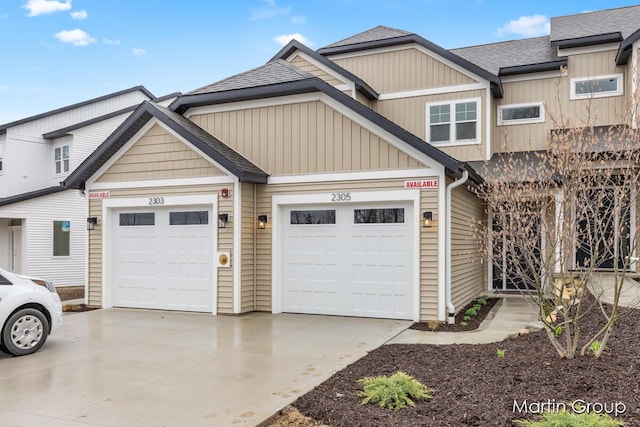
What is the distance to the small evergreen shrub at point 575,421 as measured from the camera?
3625mm

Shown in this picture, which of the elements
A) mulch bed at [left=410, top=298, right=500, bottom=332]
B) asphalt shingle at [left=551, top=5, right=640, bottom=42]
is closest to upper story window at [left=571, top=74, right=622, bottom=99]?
asphalt shingle at [left=551, top=5, right=640, bottom=42]

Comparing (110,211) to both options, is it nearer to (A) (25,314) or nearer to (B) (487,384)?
(A) (25,314)

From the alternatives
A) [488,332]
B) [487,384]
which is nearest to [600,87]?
[488,332]

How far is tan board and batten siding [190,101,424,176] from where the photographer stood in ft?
31.8

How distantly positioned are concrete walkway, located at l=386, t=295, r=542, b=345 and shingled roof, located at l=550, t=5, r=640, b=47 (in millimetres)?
8633

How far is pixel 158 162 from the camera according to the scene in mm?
10898

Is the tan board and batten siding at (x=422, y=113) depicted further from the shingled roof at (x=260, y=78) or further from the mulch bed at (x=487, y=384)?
the mulch bed at (x=487, y=384)

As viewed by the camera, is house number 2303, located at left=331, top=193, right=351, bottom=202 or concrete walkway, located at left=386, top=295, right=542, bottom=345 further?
house number 2303, located at left=331, top=193, right=351, bottom=202

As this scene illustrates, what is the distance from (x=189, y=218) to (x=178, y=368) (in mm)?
5014

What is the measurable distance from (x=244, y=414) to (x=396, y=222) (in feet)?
18.8

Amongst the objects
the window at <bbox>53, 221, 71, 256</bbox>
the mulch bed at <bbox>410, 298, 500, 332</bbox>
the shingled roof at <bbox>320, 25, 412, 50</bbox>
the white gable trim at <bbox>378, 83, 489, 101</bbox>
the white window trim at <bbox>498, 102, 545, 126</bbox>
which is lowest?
the mulch bed at <bbox>410, 298, 500, 332</bbox>

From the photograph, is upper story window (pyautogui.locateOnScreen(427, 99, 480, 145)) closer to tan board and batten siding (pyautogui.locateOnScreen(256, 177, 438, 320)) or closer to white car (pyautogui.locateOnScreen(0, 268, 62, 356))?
tan board and batten siding (pyautogui.locateOnScreen(256, 177, 438, 320))

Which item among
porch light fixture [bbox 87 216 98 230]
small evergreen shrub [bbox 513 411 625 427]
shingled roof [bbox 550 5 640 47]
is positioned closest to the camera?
small evergreen shrub [bbox 513 411 625 427]

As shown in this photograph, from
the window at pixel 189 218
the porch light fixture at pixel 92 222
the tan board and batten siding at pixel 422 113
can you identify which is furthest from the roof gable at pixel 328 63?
the porch light fixture at pixel 92 222
